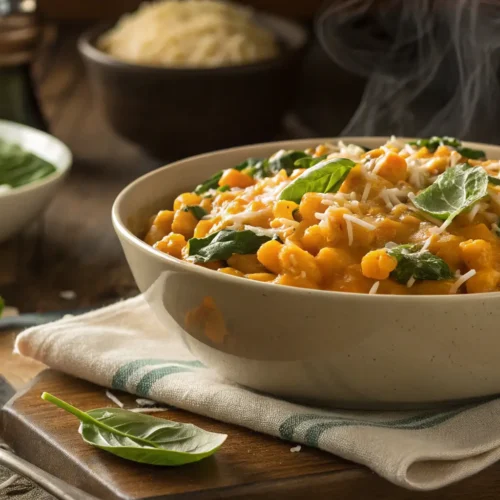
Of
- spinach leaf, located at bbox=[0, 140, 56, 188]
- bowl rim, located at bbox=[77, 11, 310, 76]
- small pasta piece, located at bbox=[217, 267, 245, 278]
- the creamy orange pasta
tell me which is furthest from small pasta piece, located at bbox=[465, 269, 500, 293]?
bowl rim, located at bbox=[77, 11, 310, 76]

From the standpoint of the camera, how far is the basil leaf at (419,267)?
183 centimetres

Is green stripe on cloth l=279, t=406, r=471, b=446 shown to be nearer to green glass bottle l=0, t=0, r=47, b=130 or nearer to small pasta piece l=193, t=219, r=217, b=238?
small pasta piece l=193, t=219, r=217, b=238

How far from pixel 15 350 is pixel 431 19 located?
2.12m

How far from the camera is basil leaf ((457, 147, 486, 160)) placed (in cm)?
240

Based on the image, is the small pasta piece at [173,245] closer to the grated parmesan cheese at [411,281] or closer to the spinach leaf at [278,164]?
the spinach leaf at [278,164]

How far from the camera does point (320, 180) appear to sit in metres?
2.06

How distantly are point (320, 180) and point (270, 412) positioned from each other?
19.4 inches

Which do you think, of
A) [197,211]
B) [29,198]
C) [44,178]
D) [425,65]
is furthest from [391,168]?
A: [44,178]

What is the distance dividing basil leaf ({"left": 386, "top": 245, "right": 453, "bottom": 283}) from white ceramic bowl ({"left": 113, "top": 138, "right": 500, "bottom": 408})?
3.9 inches

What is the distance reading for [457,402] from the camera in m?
1.98

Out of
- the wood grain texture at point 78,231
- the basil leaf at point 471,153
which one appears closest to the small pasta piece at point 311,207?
the basil leaf at point 471,153

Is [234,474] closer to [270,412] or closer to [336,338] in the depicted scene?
[270,412]

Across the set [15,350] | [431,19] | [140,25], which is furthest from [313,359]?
[140,25]

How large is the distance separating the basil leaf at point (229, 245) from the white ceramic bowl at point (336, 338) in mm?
95
